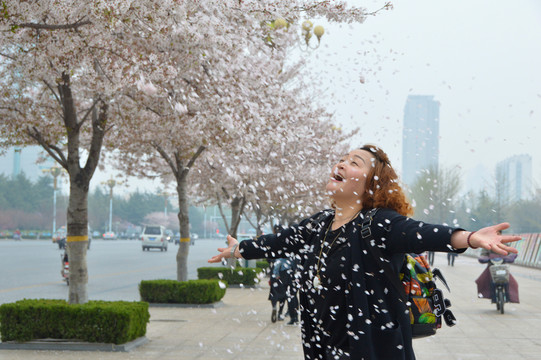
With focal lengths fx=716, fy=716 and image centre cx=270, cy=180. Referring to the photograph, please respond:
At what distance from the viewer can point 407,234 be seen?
3.50 meters

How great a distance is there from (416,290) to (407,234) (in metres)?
0.47

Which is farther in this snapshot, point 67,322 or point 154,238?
point 154,238

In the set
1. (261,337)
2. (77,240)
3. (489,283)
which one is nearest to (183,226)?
(261,337)

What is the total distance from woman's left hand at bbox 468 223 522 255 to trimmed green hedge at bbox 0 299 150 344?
6.80m

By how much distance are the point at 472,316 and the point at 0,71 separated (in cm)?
975

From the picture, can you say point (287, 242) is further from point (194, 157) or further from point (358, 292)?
point (194, 157)

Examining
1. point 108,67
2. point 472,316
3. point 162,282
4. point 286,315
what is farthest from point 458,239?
point 162,282

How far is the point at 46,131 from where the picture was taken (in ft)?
38.1

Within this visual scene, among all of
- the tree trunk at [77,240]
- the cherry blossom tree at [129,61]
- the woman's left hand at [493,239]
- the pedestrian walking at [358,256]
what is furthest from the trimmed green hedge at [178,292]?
the woman's left hand at [493,239]

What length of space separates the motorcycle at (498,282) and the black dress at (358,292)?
1107 cm

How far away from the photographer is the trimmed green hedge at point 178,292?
15.7m

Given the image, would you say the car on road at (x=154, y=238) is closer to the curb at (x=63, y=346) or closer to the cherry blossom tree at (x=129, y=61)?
the cherry blossom tree at (x=129, y=61)

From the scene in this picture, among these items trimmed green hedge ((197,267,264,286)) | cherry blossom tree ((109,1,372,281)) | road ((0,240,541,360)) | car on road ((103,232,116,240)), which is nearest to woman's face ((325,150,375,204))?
cherry blossom tree ((109,1,372,281))

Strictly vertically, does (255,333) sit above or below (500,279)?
below
